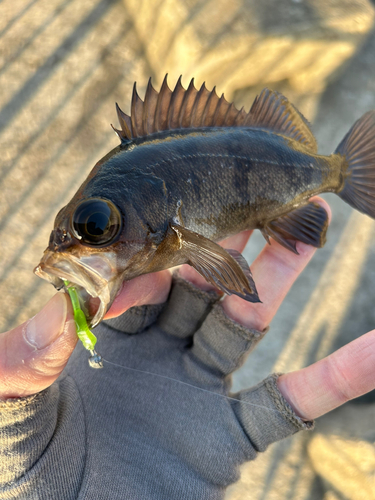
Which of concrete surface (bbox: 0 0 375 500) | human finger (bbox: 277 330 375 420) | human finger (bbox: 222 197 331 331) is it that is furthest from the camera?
concrete surface (bbox: 0 0 375 500)

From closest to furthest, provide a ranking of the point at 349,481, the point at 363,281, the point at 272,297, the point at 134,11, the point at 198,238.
A: the point at 198,238 < the point at 272,297 < the point at 349,481 < the point at 363,281 < the point at 134,11

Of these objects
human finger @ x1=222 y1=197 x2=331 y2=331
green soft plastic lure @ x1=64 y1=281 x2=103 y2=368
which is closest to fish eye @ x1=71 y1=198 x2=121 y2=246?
green soft plastic lure @ x1=64 y1=281 x2=103 y2=368

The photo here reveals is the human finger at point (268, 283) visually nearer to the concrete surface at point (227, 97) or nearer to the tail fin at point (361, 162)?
the tail fin at point (361, 162)

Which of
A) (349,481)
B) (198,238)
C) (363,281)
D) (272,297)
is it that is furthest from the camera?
(363,281)

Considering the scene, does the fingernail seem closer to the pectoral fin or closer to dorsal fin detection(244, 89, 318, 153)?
the pectoral fin

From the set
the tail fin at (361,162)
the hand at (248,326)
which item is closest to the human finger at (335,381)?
the hand at (248,326)

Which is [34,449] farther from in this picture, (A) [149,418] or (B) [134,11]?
(B) [134,11]

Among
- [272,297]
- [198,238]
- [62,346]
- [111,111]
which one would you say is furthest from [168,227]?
[111,111]

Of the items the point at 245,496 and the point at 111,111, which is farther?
the point at 111,111
